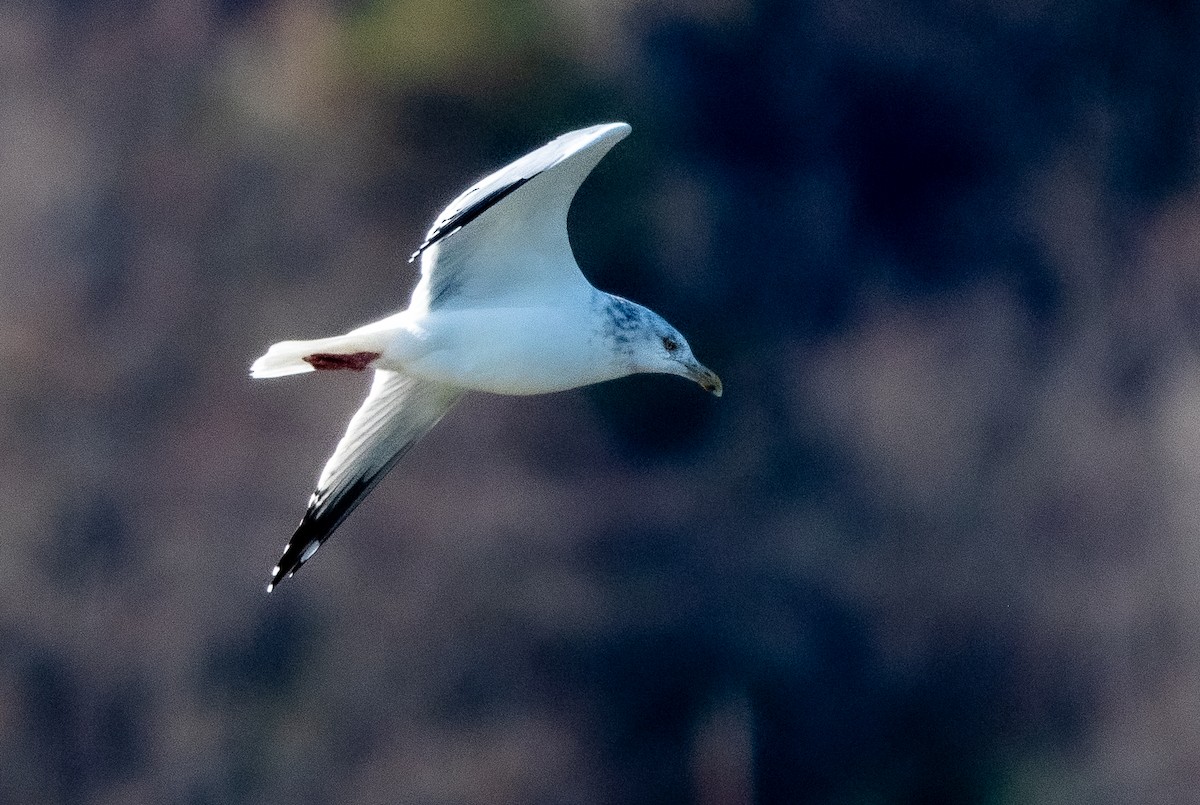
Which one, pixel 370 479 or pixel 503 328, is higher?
pixel 503 328

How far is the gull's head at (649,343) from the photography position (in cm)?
261

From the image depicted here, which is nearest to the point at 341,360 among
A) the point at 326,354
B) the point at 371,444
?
the point at 326,354

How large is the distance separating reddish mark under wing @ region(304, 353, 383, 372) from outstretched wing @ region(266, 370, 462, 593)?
0.95 ft

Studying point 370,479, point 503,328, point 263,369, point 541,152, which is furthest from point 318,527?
point 541,152

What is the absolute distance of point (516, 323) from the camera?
2.52m

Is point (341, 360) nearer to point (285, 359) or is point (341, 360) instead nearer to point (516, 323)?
point (285, 359)

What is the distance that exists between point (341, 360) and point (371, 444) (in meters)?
0.38

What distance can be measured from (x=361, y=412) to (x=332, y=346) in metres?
0.38

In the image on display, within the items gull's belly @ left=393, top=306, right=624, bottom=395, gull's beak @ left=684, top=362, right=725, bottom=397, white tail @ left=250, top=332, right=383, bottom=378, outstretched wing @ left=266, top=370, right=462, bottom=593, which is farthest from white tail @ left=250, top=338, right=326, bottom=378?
gull's beak @ left=684, top=362, right=725, bottom=397

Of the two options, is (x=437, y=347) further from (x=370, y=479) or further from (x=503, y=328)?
(x=370, y=479)

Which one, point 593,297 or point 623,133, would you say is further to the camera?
point 593,297

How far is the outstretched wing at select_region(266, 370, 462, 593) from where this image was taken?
2820 millimetres

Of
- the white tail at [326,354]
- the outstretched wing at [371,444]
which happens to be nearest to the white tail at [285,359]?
the white tail at [326,354]

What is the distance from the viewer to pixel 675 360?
2.69 m
